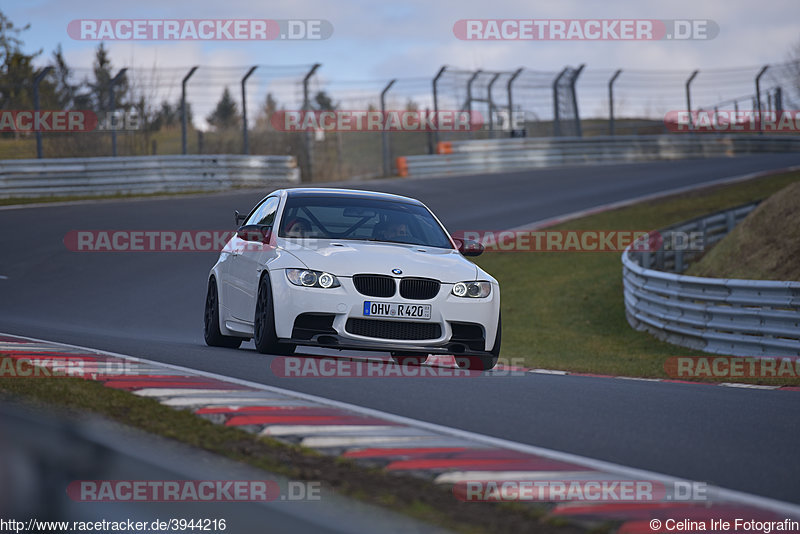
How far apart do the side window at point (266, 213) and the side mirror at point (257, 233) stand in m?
0.27

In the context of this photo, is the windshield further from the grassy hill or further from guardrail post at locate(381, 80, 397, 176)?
guardrail post at locate(381, 80, 397, 176)

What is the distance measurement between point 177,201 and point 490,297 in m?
18.1

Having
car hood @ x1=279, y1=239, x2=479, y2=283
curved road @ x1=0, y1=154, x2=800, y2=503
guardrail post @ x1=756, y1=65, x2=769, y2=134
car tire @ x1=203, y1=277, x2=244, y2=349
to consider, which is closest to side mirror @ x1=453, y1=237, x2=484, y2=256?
car hood @ x1=279, y1=239, x2=479, y2=283

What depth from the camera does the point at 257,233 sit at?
949cm

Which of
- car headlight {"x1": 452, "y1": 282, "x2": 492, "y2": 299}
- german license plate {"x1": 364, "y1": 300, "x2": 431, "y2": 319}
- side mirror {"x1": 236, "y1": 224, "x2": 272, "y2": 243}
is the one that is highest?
side mirror {"x1": 236, "y1": 224, "x2": 272, "y2": 243}

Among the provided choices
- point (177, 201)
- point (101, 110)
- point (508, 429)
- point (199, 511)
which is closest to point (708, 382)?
point (508, 429)

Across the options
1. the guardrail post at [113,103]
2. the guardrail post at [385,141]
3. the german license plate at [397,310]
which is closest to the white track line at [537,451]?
the german license plate at [397,310]

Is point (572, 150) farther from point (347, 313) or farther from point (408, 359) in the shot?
point (347, 313)

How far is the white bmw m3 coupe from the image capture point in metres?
8.46

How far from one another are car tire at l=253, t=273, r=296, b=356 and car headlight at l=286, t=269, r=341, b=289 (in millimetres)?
275

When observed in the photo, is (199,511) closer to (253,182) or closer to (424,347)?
(424,347)

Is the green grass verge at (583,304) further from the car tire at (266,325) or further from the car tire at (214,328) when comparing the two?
the car tire at (266,325)

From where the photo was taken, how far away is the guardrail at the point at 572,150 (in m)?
33.8

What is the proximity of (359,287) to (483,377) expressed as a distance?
121 cm
